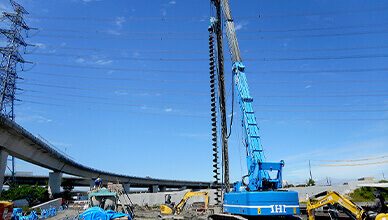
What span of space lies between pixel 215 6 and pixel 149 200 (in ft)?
170

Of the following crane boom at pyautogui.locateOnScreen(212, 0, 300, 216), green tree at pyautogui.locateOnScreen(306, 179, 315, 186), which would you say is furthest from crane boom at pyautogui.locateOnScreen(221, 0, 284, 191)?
green tree at pyautogui.locateOnScreen(306, 179, 315, 186)

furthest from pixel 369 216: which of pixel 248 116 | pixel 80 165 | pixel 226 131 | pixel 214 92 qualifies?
pixel 80 165

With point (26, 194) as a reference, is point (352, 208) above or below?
above

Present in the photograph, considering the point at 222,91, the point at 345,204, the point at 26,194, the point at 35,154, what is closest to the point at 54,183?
the point at 26,194

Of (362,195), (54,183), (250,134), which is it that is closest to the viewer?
(250,134)

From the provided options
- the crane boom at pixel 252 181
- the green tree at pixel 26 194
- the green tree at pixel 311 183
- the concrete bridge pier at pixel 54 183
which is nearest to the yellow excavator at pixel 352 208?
the crane boom at pixel 252 181

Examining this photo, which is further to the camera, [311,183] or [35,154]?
[311,183]

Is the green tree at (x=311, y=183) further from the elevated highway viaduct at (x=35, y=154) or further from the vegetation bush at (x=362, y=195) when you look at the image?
the elevated highway viaduct at (x=35, y=154)

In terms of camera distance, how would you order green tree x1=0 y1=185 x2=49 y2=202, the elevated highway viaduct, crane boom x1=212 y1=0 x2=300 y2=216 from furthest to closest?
green tree x1=0 y1=185 x2=49 y2=202 → the elevated highway viaduct → crane boom x1=212 y1=0 x2=300 y2=216

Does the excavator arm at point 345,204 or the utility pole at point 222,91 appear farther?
the utility pole at point 222,91

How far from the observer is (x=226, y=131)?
22.0m

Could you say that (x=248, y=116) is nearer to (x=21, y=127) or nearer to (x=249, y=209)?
(x=249, y=209)

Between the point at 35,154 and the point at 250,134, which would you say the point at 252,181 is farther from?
the point at 35,154

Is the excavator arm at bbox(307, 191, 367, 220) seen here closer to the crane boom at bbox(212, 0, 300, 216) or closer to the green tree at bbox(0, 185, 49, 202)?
the crane boom at bbox(212, 0, 300, 216)
